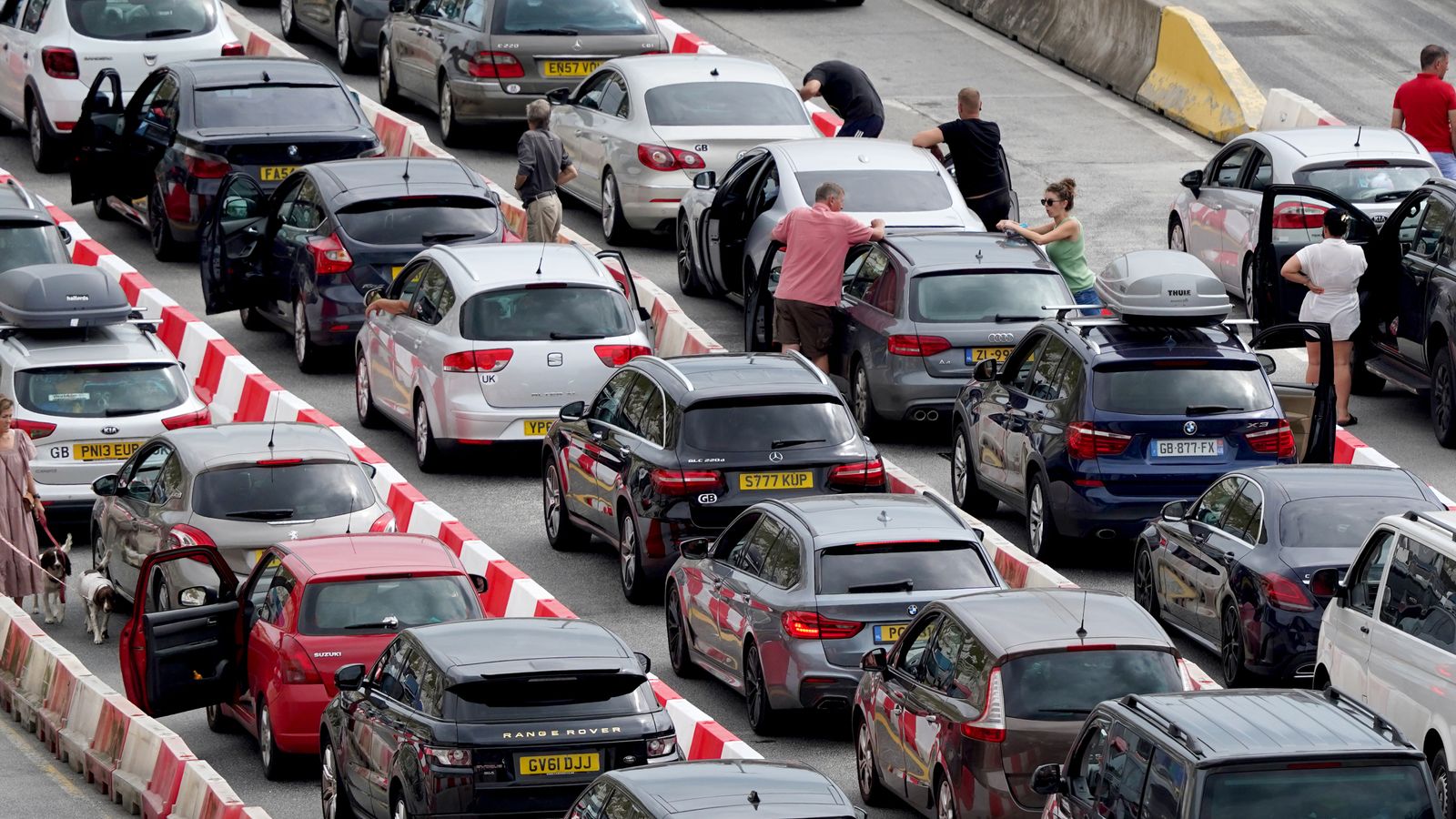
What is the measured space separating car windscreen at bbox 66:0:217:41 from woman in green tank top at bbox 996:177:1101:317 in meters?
11.5

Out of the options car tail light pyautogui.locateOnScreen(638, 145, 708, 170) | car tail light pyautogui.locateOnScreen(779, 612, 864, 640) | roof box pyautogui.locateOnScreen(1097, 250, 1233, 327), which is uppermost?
roof box pyautogui.locateOnScreen(1097, 250, 1233, 327)

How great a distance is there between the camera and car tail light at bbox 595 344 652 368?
2136 centimetres

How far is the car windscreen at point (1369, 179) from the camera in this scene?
24.6 metres

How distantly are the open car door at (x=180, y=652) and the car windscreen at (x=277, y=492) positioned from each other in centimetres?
155

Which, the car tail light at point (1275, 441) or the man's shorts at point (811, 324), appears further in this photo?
the man's shorts at point (811, 324)

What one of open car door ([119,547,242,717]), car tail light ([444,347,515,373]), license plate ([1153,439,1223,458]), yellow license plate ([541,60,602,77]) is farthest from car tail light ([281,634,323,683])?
yellow license plate ([541,60,602,77])

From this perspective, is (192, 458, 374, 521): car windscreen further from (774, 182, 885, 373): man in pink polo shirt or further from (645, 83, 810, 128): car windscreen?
(645, 83, 810, 128): car windscreen

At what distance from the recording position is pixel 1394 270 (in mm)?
22203

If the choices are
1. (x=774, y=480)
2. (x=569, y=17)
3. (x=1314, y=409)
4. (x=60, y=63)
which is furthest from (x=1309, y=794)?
(x=60, y=63)

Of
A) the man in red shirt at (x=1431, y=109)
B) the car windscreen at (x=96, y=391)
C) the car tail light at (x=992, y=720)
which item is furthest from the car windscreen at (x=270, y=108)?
the car tail light at (x=992, y=720)

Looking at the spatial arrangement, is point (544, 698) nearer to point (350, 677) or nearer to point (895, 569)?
point (350, 677)

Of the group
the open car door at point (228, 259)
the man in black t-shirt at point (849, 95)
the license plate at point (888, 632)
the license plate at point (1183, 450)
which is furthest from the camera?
the man in black t-shirt at point (849, 95)

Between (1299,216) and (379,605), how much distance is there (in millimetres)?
11008

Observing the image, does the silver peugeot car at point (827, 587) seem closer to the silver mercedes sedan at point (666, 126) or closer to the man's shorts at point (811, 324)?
the man's shorts at point (811, 324)
